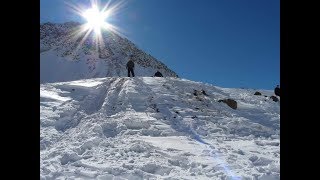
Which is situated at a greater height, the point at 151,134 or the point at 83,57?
the point at 83,57

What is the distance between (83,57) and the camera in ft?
240

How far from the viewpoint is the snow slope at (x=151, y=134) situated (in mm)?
8656

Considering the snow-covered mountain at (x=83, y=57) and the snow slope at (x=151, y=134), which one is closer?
the snow slope at (x=151, y=134)

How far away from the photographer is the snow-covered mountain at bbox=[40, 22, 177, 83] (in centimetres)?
6423

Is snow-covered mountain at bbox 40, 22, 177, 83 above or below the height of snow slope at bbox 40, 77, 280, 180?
above

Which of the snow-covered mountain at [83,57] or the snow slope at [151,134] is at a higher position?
the snow-covered mountain at [83,57]

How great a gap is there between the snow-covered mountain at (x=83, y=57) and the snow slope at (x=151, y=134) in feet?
128

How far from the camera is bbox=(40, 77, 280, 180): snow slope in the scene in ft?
28.4

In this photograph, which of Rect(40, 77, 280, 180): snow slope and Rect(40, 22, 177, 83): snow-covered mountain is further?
Rect(40, 22, 177, 83): snow-covered mountain

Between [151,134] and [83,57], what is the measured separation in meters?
62.7

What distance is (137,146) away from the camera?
10.6m

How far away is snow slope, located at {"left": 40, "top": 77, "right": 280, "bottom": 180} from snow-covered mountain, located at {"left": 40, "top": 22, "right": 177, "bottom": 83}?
38864 millimetres
